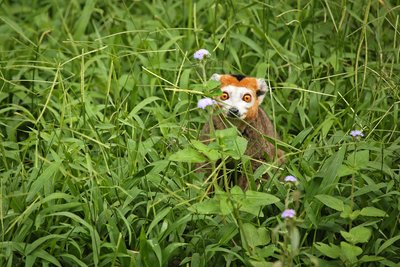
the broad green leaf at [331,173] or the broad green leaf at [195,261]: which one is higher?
the broad green leaf at [331,173]

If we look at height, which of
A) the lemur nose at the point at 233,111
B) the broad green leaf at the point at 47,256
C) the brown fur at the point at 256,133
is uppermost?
the lemur nose at the point at 233,111

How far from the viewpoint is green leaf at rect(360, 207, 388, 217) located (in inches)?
170

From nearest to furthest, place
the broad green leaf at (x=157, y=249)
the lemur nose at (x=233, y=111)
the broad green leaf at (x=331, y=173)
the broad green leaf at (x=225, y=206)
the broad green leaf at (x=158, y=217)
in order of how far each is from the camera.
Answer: the broad green leaf at (x=225, y=206), the broad green leaf at (x=157, y=249), the broad green leaf at (x=158, y=217), the broad green leaf at (x=331, y=173), the lemur nose at (x=233, y=111)

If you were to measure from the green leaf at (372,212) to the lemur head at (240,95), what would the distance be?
1169mm

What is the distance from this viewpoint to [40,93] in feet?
17.7

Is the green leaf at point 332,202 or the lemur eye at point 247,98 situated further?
the lemur eye at point 247,98

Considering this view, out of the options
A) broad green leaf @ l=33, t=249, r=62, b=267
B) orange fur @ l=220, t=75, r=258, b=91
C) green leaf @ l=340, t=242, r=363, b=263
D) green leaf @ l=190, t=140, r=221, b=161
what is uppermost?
green leaf @ l=190, t=140, r=221, b=161

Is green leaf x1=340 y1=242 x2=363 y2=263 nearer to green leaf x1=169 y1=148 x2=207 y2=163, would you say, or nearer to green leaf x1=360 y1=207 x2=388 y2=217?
green leaf x1=360 y1=207 x2=388 y2=217

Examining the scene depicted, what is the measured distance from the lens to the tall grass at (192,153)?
4.31 m

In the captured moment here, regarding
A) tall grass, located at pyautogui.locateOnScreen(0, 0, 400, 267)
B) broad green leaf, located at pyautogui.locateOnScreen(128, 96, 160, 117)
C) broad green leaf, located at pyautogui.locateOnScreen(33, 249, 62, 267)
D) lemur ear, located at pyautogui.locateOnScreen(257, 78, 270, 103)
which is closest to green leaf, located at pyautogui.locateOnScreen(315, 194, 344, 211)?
tall grass, located at pyautogui.locateOnScreen(0, 0, 400, 267)

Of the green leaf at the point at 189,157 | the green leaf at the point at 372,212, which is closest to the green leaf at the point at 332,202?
the green leaf at the point at 372,212

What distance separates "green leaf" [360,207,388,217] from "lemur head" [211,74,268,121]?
1169mm

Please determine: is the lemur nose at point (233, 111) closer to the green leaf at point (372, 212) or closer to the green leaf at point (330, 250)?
the green leaf at point (372, 212)

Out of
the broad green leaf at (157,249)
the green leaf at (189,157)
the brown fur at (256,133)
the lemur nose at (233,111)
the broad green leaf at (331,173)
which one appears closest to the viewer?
the green leaf at (189,157)
